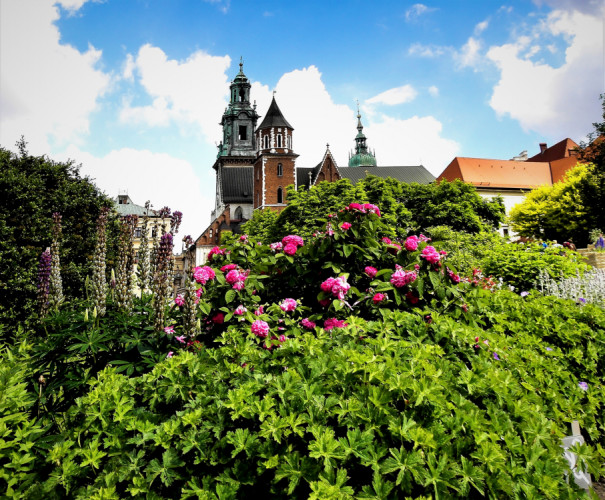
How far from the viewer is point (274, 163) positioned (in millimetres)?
47500

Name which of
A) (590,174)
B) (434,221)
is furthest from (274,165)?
(590,174)

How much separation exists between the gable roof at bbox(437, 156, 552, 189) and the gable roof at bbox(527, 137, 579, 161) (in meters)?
3.21

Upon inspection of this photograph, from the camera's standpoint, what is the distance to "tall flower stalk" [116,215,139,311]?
3.74m

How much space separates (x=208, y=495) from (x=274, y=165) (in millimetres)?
47508

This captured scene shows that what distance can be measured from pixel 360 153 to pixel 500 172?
33755 mm

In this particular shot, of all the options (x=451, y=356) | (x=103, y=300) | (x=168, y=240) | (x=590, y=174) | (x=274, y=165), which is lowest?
(x=451, y=356)

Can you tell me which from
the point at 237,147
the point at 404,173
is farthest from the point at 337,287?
the point at 237,147

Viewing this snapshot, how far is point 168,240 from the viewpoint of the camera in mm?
3291

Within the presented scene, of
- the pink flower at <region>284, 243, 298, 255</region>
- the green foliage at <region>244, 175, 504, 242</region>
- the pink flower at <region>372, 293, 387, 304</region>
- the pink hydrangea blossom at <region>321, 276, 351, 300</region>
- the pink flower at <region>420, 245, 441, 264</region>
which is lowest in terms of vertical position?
the pink flower at <region>372, 293, 387, 304</region>

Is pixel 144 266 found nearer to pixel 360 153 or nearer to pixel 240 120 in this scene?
pixel 240 120

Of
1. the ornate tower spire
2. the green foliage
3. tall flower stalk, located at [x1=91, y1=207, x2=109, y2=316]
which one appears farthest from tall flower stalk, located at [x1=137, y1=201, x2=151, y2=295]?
the ornate tower spire

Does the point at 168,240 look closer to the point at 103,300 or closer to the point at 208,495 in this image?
the point at 103,300

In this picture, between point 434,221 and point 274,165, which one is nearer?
point 434,221

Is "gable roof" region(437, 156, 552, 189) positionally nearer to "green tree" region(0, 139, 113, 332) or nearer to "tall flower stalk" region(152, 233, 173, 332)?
"green tree" region(0, 139, 113, 332)
